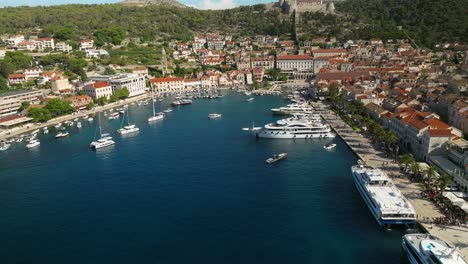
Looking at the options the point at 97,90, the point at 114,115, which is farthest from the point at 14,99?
the point at 114,115

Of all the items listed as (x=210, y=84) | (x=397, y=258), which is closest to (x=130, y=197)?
(x=397, y=258)

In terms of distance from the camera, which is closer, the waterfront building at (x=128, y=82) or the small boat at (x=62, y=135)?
the small boat at (x=62, y=135)

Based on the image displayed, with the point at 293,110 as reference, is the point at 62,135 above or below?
below

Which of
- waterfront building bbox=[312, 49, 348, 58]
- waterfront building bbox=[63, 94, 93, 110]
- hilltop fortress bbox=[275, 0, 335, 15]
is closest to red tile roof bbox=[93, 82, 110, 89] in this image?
waterfront building bbox=[63, 94, 93, 110]

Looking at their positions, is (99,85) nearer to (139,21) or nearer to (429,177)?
(429,177)

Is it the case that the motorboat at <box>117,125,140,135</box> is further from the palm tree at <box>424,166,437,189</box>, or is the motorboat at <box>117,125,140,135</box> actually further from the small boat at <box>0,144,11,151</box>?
the palm tree at <box>424,166,437,189</box>

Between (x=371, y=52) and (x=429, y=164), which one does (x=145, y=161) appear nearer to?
(x=429, y=164)

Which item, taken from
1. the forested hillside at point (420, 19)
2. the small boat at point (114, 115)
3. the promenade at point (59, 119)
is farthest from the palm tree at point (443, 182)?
the forested hillside at point (420, 19)

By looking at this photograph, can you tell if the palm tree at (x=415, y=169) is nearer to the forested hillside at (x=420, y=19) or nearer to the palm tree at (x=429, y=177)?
the palm tree at (x=429, y=177)
